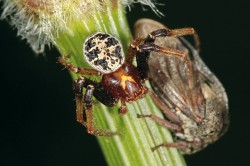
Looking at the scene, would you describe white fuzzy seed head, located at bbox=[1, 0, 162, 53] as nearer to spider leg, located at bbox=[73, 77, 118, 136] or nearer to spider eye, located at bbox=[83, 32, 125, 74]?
spider eye, located at bbox=[83, 32, 125, 74]

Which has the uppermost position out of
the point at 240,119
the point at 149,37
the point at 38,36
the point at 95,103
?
the point at 38,36

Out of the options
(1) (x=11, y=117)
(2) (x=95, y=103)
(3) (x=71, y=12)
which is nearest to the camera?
(3) (x=71, y=12)

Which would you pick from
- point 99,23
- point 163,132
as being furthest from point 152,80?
point 99,23

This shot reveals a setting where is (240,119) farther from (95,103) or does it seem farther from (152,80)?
(95,103)

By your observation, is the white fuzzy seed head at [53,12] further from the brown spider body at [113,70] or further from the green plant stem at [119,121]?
the brown spider body at [113,70]

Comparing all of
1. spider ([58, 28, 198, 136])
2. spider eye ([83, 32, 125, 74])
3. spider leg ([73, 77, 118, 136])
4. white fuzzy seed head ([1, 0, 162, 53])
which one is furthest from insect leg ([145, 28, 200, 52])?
spider leg ([73, 77, 118, 136])

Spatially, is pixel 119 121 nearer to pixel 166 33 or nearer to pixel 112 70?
pixel 112 70

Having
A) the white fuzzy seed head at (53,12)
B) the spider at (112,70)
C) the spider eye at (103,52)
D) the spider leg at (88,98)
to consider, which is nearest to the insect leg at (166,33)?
the spider at (112,70)

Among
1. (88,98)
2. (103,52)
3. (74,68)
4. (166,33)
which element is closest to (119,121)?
(88,98)
